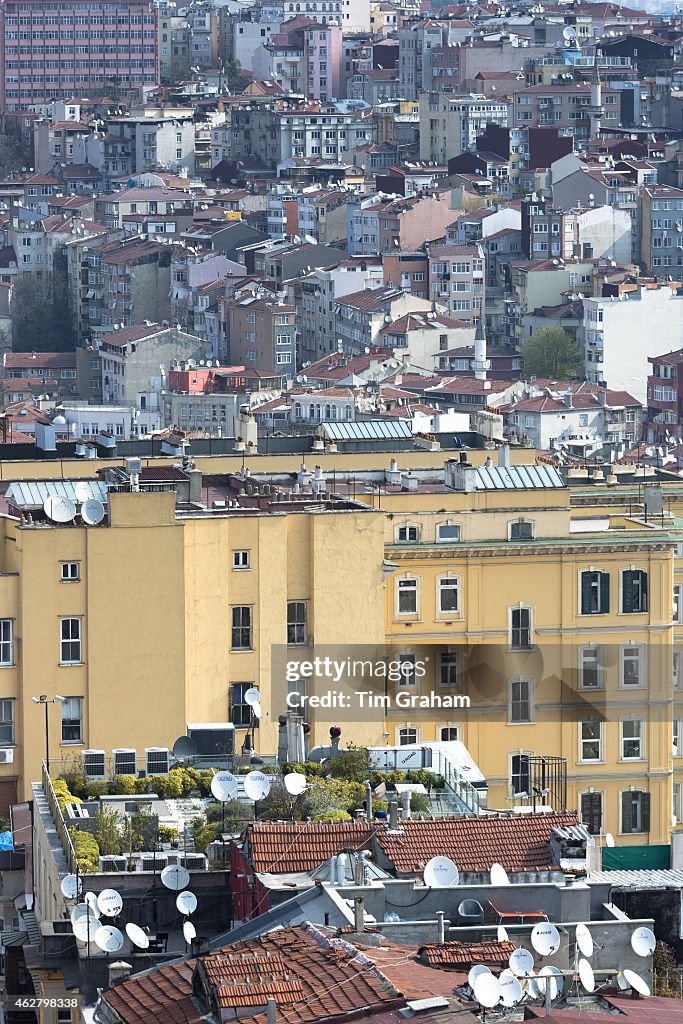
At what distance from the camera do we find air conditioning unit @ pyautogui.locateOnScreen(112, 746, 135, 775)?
20.8 metres

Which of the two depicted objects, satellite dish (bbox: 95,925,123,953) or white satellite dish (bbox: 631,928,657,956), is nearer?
white satellite dish (bbox: 631,928,657,956)

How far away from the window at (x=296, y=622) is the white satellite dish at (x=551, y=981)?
1112 cm

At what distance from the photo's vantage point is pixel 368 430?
37.6 m

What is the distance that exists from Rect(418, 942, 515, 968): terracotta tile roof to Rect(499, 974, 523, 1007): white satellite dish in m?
1.07

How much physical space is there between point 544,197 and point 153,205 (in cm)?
1380

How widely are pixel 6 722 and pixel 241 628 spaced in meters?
2.02

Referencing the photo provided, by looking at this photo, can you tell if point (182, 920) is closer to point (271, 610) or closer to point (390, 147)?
point (271, 610)

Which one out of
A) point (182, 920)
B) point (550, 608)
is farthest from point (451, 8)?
point (182, 920)

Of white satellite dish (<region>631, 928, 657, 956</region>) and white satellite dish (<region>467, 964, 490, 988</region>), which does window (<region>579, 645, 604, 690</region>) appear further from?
white satellite dish (<region>467, 964, 490, 988</region>)

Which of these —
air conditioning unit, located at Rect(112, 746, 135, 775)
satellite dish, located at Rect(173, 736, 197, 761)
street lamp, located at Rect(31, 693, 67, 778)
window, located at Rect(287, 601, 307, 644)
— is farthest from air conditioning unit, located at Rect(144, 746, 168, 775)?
window, located at Rect(287, 601, 307, 644)

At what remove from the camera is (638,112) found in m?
118

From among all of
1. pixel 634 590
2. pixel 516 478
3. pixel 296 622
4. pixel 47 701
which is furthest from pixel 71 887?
pixel 516 478

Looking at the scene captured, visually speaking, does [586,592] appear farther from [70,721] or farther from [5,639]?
[5,639]

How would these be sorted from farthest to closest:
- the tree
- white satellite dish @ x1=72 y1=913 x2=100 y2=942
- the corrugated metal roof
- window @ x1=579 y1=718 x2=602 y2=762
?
1. the tree
2. the corrugated metal roof
3. window @ x1=579 y1=718 x2=602 y2=762
4. white satellite dish @ x1=72 y1=913 x2=100 y2=942
